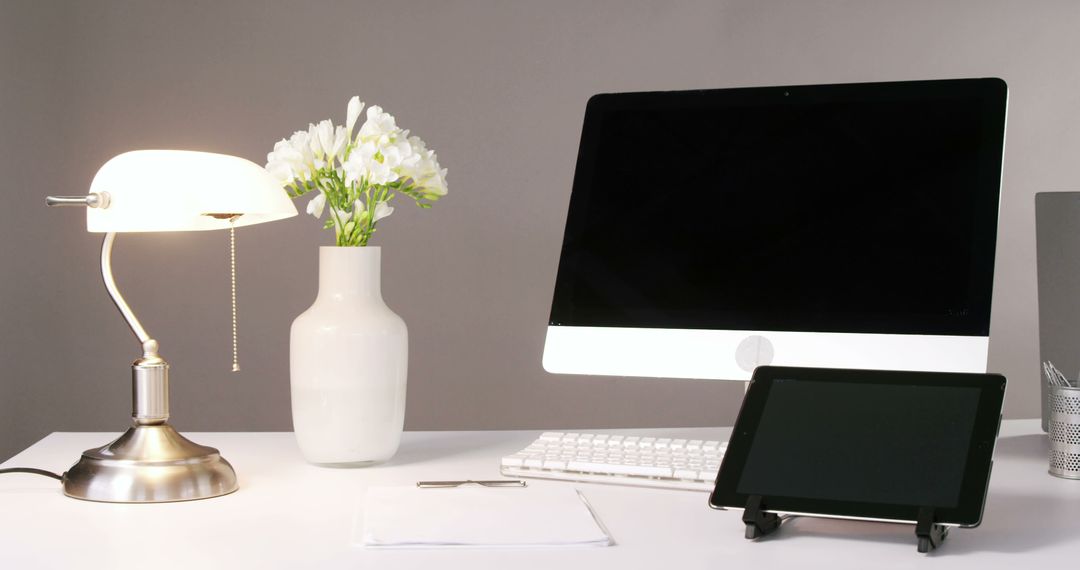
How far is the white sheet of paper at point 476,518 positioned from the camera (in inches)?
34.4

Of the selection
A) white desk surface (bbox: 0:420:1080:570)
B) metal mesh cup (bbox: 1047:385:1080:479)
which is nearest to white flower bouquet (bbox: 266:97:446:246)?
white desk surface (bbox: 0:420:1080:570)

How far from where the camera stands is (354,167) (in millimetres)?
1205

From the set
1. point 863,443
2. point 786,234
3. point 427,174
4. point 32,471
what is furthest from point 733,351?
point 32,471

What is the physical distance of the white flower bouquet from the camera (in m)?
1.21

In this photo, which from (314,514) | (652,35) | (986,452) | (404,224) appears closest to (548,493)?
(314,514)

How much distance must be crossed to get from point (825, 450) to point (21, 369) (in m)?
2.64

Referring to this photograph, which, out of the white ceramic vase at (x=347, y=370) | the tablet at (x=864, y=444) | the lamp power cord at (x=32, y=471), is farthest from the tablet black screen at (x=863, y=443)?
the lamp power cord at (x=32, y=471)

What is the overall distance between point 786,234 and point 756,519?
18.6 inches

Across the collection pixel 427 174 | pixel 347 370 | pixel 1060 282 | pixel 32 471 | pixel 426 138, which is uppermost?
pixel 426 138

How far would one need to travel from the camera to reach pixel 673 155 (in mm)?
1337

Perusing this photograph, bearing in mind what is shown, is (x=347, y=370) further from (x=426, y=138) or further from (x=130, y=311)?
(x=426, y=138)

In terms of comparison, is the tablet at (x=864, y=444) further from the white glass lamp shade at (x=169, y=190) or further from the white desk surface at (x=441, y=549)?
the white glass lamp shade at (x=169, y=190)

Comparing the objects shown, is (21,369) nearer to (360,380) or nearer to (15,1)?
(15,1)

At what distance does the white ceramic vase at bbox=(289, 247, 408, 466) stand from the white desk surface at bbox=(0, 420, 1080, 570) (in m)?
0.03
